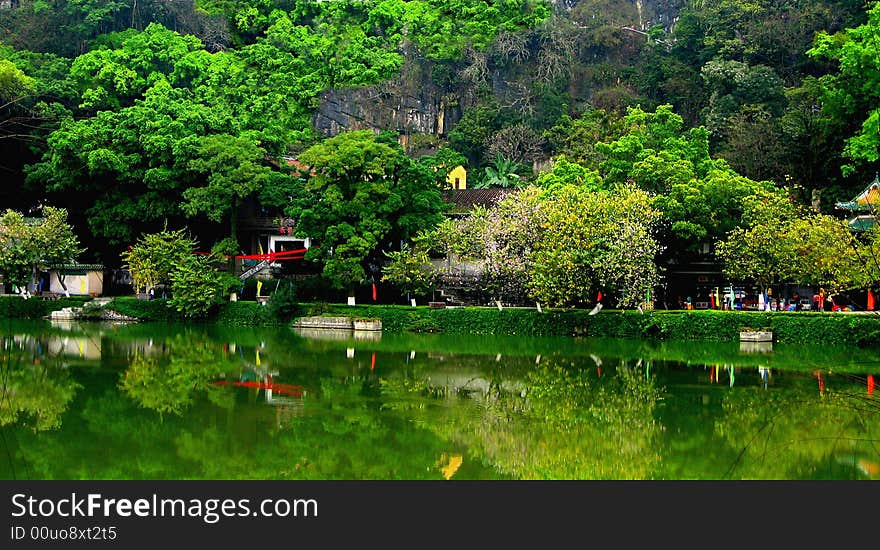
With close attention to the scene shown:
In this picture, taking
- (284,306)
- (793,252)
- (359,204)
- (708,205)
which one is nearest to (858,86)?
(708,205)

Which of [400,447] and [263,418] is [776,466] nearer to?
[400,447]

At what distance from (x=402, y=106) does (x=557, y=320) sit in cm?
3288

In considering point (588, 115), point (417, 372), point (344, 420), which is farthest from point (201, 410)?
point (588, 115)

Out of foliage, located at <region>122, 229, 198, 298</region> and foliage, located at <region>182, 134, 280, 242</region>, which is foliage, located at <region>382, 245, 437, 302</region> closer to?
foliage, located at <region>182, 134, 280, 242</region>

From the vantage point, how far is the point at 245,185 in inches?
1569

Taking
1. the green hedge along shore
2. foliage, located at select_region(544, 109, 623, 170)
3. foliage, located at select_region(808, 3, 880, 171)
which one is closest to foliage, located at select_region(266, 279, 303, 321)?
the green hedge along shore

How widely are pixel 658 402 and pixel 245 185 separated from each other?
25339 mm

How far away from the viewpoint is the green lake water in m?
12.1

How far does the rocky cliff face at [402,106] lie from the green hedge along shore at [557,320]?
25.7m

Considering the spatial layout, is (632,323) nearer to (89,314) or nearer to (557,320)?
(557,320)

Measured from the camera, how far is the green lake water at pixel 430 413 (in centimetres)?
1209

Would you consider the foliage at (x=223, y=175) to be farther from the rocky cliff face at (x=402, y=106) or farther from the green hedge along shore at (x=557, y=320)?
the rocky cliff face at (x=402, y=106)

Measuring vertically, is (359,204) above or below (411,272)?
above

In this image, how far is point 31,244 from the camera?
38.8 m
